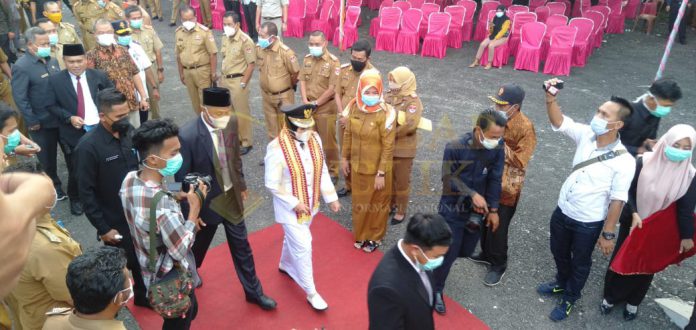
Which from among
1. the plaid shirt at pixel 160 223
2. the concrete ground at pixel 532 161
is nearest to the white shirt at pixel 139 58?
the concrete ground at pixel 532 161

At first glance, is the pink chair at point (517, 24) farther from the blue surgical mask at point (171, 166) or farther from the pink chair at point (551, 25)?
the blue surgical mask at point (171, 166)

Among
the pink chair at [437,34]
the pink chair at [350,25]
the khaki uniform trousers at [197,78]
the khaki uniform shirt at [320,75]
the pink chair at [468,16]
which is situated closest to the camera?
the khaki uniform shirt at [320,75]

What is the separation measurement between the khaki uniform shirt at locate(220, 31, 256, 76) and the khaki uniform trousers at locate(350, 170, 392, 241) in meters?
2.75

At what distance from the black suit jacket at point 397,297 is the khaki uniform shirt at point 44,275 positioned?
5.69 ft

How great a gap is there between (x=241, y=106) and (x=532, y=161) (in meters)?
4.05

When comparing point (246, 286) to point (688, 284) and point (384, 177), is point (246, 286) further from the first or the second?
point (688, 284)

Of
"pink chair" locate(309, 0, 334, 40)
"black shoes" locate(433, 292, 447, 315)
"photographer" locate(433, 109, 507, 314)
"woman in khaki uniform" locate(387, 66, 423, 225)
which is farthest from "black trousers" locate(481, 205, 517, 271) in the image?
"pink chair" locate(309, 0, 334, 40)

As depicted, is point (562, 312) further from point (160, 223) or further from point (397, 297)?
point (160, 223)

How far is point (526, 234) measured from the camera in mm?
4879

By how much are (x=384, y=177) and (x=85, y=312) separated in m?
2.81

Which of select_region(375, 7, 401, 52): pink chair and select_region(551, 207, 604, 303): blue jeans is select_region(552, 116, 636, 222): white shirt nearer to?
select_region(551, 207, 604, 303): blue jeans

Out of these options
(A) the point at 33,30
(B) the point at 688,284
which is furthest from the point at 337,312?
(A) the point at 33,30

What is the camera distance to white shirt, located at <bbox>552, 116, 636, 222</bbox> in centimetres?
334

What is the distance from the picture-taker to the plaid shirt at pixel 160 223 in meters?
2.65
